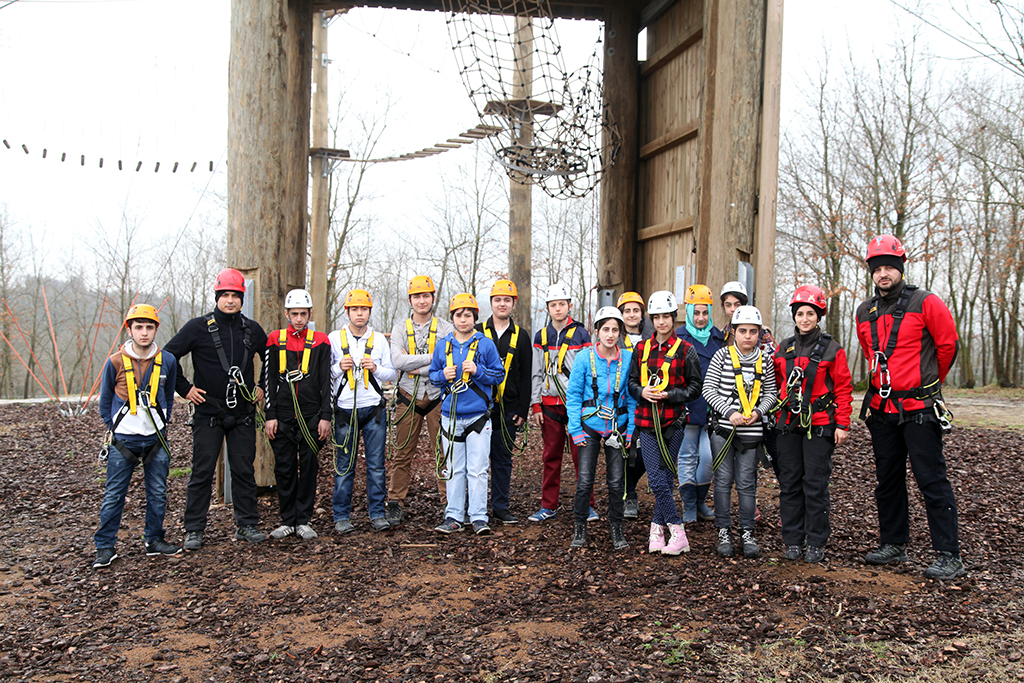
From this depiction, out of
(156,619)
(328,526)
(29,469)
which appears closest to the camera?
(156,619)

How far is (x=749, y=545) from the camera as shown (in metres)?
5.00

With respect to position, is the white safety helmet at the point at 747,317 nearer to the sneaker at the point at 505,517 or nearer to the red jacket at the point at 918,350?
the red jacket at the point at 918,350

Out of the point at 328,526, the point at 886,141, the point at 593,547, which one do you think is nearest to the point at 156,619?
the point at 328,526

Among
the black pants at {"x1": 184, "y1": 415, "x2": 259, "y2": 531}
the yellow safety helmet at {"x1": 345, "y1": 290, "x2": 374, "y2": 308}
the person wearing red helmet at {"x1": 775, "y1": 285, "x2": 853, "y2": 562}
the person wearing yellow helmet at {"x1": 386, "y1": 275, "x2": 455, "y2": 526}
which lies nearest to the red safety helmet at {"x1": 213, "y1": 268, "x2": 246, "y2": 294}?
the yellow safety helmet at {"x1": 345, "y1": 290, "x2": 374, "y2": 308}

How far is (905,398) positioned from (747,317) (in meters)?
1.10

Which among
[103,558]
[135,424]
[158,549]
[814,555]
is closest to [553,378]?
[814,555]

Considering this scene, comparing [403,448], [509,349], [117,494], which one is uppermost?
[509,349]

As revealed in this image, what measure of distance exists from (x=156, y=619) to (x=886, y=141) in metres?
27.4

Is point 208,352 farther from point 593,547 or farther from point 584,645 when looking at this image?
point 584,645

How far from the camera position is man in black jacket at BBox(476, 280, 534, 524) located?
19.7 feet

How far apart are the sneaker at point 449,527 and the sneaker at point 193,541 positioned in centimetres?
175

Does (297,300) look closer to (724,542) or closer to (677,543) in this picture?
(677,543)

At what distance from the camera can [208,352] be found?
559 cm

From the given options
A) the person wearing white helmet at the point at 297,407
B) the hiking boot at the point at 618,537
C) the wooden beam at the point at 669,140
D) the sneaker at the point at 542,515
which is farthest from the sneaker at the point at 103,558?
the wooden beam at the point at 669,140
